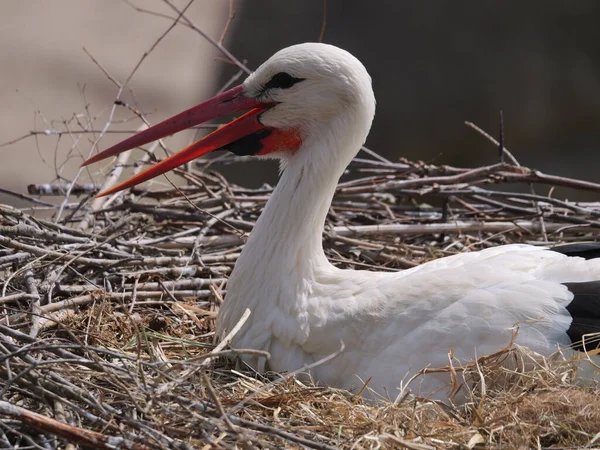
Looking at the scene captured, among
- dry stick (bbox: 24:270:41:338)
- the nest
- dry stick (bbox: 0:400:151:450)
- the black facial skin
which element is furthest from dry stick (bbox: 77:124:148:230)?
dry stick (bbox: 0:400:151:450)

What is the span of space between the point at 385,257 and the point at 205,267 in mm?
713

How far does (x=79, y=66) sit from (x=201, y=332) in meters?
6.23

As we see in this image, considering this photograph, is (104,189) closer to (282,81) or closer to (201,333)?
(201,333)

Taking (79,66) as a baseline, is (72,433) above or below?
below

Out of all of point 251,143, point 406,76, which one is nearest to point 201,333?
point 251,143

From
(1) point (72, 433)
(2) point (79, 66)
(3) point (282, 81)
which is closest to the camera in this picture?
(1) point (72, 433)

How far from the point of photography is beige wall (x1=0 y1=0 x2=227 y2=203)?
7.24 meters

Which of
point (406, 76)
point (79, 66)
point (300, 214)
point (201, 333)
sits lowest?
point (201, 333)

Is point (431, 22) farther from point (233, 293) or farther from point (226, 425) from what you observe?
point (226, 425)

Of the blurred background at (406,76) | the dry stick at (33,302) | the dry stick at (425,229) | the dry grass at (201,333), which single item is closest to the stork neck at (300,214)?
the dry grass at (201,333)

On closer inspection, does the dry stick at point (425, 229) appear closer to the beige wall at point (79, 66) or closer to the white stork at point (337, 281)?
the white stork at point (337, 281)

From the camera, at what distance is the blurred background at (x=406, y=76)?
7.37m

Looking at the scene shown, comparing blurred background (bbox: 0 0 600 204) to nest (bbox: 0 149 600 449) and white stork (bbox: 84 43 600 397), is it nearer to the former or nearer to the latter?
nest (bbox: 0 149 600 449)

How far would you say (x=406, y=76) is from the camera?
7.89 metres
